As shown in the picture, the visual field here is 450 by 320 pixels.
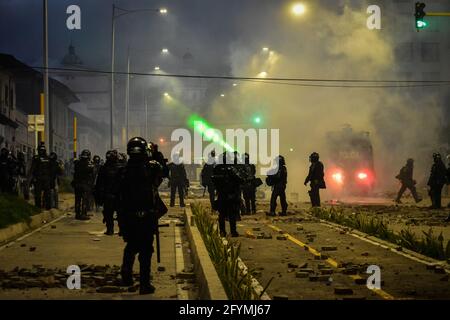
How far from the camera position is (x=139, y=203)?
8516mm

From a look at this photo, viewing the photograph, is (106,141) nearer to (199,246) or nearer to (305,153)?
(305,153)

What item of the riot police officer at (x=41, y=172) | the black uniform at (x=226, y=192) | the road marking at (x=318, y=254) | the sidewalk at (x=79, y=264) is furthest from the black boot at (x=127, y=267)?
the riot police officer at (x=41, y=172)

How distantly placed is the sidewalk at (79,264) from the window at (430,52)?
61457mm

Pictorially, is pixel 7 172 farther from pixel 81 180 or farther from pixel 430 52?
pixel 430 52

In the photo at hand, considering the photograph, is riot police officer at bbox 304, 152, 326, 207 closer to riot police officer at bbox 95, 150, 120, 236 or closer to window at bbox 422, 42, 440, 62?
riot police officer at bbox 95, 150, 120, 236

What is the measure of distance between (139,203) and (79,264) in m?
3.37

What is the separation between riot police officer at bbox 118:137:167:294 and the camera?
335 inches

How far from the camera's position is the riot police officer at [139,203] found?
27.9 ft

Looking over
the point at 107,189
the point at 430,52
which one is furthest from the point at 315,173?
the point at 430,52

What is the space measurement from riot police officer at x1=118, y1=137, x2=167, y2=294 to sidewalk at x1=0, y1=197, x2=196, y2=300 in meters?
0.55

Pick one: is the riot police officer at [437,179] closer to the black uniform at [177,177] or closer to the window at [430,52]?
the black uniform at [177,177]

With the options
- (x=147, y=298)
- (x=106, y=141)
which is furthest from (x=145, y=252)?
(x=106, y=141)

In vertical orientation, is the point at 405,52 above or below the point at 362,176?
above
